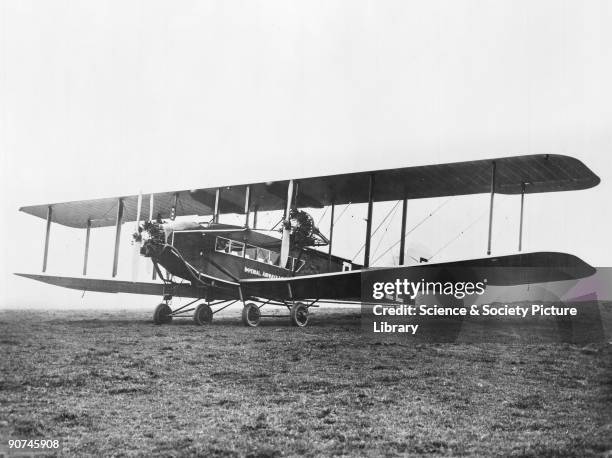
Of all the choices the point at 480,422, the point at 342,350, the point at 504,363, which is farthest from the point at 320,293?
the point at 480,422

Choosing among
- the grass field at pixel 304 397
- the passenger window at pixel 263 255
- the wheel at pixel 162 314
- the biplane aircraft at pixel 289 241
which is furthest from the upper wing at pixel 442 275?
the wheel at pixel 162 314

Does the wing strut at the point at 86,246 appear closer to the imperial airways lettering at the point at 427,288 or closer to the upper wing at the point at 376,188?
the upper wing at the point at 376,188

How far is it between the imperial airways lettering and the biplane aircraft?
30 centimetres

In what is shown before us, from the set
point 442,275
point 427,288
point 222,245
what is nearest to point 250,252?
point 222,245

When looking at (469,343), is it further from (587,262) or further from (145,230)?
(145,230)

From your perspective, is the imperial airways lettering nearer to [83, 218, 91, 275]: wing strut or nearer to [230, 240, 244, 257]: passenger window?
[230, 240, 244, 257]: passenger window

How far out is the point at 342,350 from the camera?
308 inches

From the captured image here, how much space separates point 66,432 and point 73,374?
1.75 metres

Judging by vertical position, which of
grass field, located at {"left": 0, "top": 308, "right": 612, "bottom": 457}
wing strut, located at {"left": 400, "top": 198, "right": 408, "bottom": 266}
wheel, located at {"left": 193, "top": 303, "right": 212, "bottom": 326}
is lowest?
grass field, located at {"left": 0, "top": 308, "right": 612, "bottom": 457}

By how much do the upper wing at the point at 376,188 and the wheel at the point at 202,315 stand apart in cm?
246

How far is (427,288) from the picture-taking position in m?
9.67

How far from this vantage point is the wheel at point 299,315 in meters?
10.9

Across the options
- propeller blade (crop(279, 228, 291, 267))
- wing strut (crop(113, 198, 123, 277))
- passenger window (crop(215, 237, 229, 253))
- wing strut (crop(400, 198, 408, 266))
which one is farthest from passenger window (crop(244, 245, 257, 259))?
wing strut (crop(400, 198, 408, 266))

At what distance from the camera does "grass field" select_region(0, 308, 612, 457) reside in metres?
4.44
